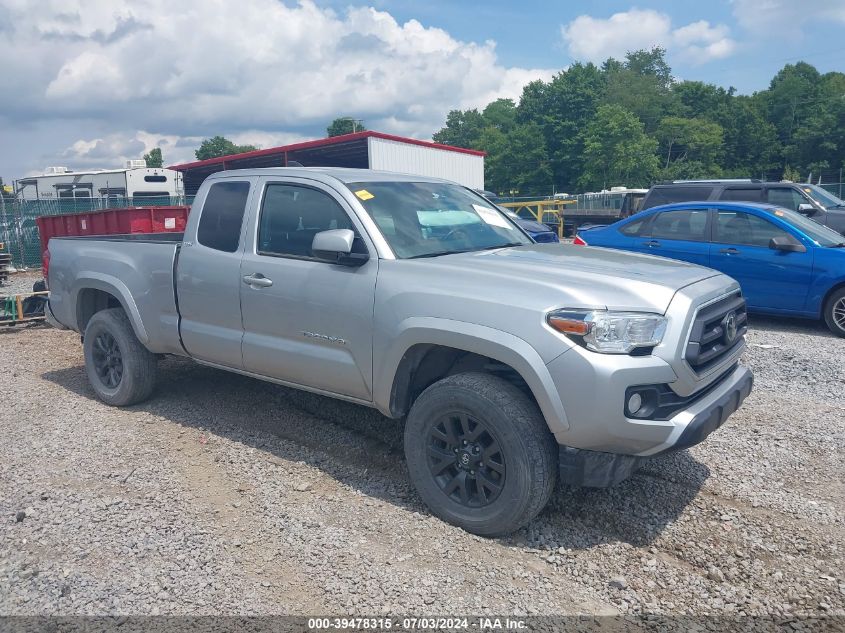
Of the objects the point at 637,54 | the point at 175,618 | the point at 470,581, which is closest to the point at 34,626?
the point at 175,618

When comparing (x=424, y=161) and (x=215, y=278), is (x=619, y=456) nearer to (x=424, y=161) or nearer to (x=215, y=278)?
(x=215, y=278)

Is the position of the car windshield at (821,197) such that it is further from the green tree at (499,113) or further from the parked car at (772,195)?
the green tree at (499,113)

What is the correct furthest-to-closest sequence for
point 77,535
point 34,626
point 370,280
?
point 370,280 < point 77,535 < point 34,626

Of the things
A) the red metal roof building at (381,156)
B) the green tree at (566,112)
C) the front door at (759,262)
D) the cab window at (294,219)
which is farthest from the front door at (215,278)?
the green tree at (566,112)

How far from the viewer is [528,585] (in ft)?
10.5

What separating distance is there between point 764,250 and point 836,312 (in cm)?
109

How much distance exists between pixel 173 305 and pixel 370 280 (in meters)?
2.02

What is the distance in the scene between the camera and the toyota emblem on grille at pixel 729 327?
3.75 m

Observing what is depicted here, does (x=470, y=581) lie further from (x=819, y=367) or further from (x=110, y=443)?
(x=819, y=367)

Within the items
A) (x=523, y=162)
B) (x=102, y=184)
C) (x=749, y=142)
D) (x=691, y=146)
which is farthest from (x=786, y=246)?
(x=749, y=142)

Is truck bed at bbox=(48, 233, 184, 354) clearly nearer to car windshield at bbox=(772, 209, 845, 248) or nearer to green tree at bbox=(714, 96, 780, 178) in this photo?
car windshield at bbox=(772, 209, 845, 248)

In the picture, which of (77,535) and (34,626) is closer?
(34,626)

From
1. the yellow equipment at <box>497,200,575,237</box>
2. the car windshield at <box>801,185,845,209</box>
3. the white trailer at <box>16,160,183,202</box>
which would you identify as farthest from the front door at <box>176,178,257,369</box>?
the yellow equipment at <box>497,200,575,237</box>

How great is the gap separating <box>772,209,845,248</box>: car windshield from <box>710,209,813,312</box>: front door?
0.22 meters
